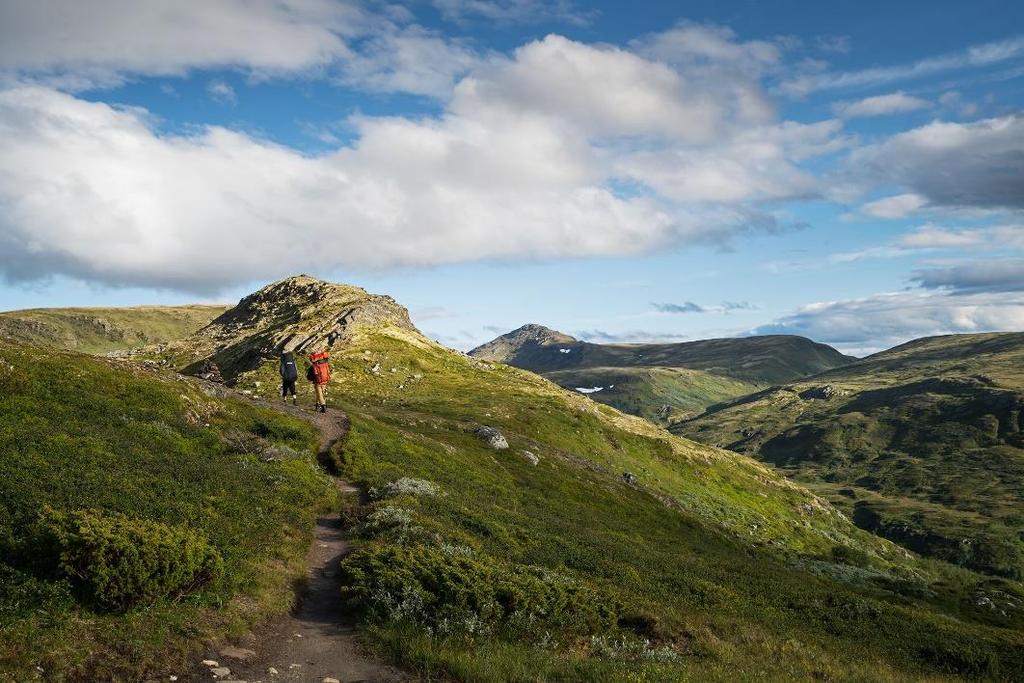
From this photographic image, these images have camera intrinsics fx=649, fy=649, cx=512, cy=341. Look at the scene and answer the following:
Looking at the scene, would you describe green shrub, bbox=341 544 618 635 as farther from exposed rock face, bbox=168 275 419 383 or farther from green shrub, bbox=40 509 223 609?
exposed rock face, bbox=168 275 419 383

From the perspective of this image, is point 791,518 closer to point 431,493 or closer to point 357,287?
point 431,493

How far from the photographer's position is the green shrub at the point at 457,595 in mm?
18047

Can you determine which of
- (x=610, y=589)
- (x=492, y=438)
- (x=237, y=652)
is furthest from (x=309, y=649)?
(x=492, y=438)

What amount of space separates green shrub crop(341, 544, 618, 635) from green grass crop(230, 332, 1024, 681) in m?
0.07

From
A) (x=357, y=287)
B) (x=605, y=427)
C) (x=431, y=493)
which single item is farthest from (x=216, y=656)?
(x=357, y=287)

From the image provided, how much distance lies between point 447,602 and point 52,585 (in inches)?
376

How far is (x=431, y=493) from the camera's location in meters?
35.0

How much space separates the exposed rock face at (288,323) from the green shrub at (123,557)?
87631 mm

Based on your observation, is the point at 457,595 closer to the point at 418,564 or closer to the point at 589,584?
the point at 418,564

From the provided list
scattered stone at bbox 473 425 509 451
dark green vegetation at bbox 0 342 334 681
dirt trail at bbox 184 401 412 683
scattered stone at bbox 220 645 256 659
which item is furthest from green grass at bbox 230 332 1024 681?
dark green vegetation at bbox 0 342 334 681

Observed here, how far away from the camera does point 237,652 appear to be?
15.0 m

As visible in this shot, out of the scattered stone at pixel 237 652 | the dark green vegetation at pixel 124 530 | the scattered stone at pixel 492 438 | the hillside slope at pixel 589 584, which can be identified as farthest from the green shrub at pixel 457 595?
the scattered stone at pixel 492 438

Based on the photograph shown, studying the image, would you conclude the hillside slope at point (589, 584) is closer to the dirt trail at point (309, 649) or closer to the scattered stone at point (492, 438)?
the scattered stone at point (492, 438)

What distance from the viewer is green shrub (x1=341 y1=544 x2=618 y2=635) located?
1805 centimetres
